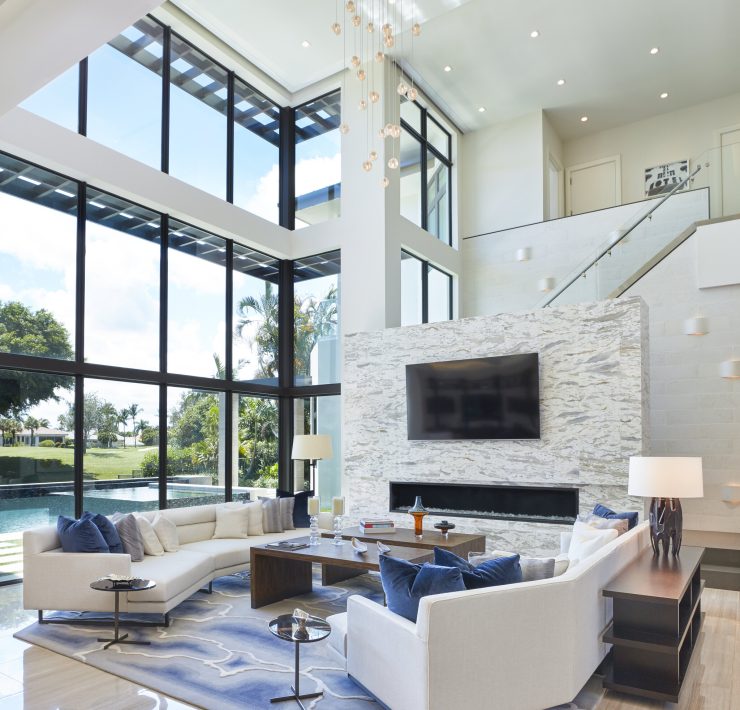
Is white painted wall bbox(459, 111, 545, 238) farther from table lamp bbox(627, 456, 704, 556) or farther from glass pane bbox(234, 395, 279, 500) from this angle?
table lamp bbox(627, 456, 704, 556)

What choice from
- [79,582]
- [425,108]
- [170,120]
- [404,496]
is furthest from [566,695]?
[425,108]

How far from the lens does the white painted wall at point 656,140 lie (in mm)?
10742

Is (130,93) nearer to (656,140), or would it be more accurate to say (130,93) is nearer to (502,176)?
(502,176)

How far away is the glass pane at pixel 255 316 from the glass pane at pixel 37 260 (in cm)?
262

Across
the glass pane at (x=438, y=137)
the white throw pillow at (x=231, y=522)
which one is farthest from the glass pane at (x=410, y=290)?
the white throw pillow at (x=231, y=522)

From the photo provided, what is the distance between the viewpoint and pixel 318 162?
1003 cm

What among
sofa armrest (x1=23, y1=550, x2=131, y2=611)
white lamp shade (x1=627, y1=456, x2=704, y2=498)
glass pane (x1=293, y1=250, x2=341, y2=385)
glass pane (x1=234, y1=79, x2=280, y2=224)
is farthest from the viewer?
glass pane (x1=293, y1=250, x2=341, y2=385)

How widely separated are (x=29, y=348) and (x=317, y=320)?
4281 mm

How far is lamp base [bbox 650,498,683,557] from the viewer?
4.66m

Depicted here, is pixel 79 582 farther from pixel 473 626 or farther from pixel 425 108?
pixel 425 108

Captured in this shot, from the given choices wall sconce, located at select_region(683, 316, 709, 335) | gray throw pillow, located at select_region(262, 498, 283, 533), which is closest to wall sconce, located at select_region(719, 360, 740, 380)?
wall sconce, located at select_region(683, 316, 709, 335)

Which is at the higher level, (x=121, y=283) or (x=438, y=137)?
(x=438, y=137)

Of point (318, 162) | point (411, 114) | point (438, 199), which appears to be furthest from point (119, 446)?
point (411, 114)

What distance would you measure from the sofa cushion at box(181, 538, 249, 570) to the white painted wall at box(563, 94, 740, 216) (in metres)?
9.08
